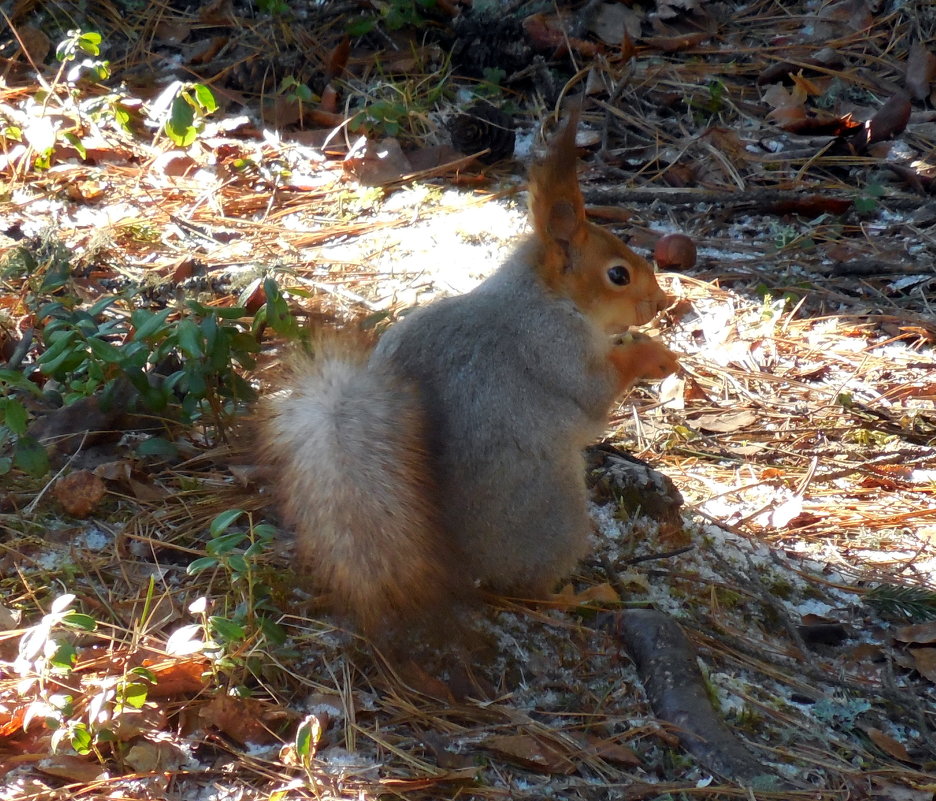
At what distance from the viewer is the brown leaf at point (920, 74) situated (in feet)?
12.0

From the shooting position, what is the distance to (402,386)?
1.64 metres

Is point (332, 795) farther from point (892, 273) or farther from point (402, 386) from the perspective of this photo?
point (892, 273)

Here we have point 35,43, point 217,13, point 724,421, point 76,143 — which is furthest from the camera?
point 217,13

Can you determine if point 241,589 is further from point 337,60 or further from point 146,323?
point 337,60

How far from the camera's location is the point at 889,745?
1.61 metres

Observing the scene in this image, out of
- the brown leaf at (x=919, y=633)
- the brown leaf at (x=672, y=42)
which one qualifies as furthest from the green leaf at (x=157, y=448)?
the brown leaf at (x=672, y=42)

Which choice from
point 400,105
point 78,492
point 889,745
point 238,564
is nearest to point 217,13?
point 400,105

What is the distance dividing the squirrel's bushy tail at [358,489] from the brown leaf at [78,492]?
378mm

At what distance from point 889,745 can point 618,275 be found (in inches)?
36.3

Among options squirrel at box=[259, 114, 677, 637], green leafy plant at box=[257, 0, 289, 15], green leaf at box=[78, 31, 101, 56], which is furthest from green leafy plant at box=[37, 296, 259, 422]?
green leafy plant at box=[257, 0, 289, 15]

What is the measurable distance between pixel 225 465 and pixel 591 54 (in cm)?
241

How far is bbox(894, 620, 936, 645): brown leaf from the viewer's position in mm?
1862

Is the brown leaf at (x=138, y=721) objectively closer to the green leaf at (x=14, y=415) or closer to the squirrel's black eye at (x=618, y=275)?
the green leaf at (x=14, y=415)

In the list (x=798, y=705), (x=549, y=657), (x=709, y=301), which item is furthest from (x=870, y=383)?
(x=549, y=657)
